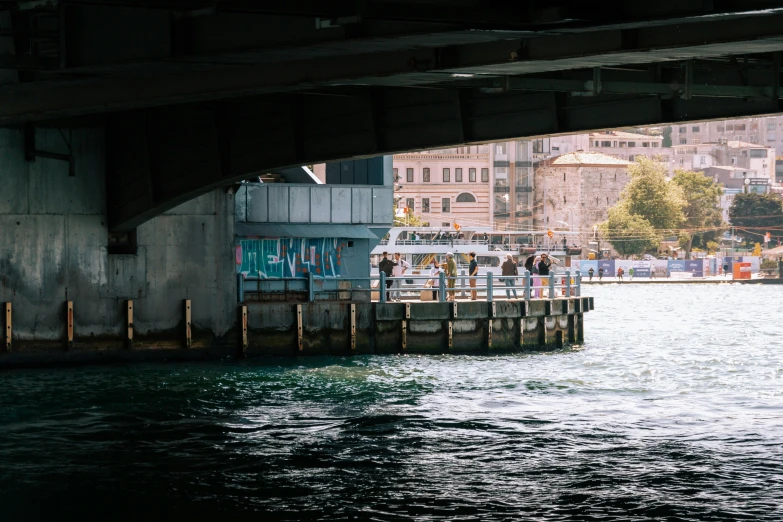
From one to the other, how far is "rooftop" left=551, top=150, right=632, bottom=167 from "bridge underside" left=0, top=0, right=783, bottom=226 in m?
134

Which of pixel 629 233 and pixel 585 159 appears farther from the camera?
pixel 585 159

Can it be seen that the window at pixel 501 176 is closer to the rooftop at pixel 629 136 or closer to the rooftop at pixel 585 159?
the rooftop at pixel 585 159

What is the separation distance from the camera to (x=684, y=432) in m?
Answer: 21.6

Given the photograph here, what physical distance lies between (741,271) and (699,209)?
35.5 meters

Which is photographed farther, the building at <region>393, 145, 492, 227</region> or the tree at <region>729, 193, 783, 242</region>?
the tree at <region>729, 193, 783, 242</region>

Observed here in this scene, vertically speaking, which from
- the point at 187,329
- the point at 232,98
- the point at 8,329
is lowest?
the point at 187,329

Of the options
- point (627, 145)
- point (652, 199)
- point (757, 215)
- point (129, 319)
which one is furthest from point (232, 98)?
point (627, 145)

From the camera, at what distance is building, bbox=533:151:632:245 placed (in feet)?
528

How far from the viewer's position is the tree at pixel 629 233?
14325cm

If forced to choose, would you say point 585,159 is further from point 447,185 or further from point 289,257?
point 289,257

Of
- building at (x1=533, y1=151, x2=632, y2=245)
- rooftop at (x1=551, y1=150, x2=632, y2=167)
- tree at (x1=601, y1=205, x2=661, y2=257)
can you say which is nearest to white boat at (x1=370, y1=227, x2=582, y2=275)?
tree at (x1=601, y1=205, x2=661, y2=257)

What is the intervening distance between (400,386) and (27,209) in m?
10.4

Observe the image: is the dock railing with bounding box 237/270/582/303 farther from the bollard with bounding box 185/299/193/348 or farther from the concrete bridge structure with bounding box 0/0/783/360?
the concrete bridge structure with bounding box 0/0/783/360

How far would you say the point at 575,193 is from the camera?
162375mm
